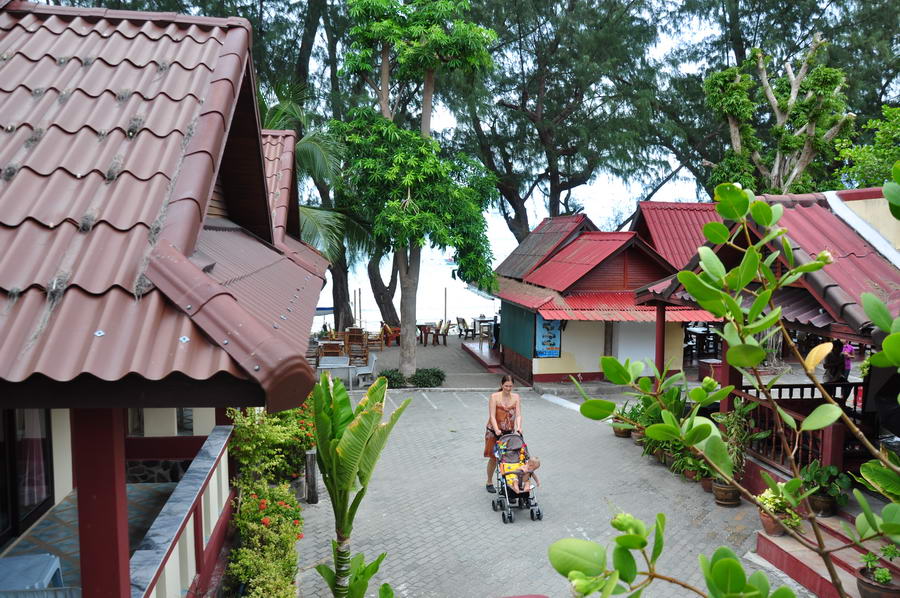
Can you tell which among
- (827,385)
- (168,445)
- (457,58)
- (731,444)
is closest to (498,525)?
(731,444)

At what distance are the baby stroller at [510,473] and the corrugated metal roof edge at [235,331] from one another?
7509 millimetres

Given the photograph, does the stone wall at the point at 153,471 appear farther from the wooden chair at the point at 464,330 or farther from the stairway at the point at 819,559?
the wooden chair at the point at 464,330

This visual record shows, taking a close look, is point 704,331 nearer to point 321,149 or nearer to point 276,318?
point 321,149

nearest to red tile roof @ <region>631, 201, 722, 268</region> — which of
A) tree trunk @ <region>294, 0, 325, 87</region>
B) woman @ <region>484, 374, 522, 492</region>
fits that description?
woman @ <region>484, 374, 522, 492</region>

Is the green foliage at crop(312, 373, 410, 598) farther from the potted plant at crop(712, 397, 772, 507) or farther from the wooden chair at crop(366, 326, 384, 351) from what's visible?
the wooden chair at crop(366, 326, 384, 351)

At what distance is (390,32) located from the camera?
60.8ft

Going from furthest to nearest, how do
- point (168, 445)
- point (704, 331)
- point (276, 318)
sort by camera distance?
point (704, 331)
point (168, 445)
point (276, 318)

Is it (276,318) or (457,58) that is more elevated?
(457,58)

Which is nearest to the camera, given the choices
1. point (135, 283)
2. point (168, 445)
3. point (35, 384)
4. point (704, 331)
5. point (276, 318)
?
point (35, 384)

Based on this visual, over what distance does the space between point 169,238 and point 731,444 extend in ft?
29.6

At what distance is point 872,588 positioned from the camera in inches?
268

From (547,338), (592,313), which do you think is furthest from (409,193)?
(592,313)

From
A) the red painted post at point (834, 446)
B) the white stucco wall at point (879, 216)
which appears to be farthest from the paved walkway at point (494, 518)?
the white stucco wall at point (879, 216)

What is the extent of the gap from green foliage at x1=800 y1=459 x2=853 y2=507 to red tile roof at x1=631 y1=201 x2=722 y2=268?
12.0 meters
